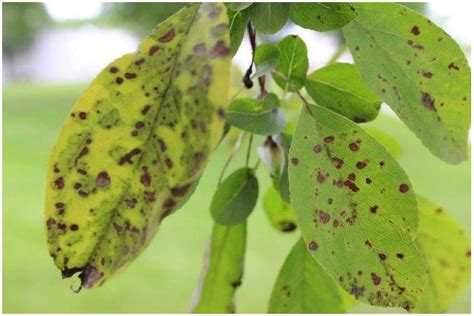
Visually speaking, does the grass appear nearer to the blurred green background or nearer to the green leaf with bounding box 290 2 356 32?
the blurred green background

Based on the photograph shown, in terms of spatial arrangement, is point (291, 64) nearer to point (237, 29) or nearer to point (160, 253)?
point (237, 29)

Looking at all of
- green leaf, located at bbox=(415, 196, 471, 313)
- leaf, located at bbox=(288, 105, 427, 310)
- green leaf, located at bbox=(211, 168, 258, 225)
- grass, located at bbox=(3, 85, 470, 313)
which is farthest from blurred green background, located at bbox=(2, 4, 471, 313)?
leaf, located at bbox=(288, 105, 427, 310)

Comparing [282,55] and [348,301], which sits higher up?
[282,55]

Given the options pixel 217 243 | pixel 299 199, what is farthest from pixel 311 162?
pixel 217 243

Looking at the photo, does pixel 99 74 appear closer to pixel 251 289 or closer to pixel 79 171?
pixel 79 171

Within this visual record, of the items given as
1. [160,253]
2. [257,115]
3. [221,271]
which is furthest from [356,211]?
[160,253]
